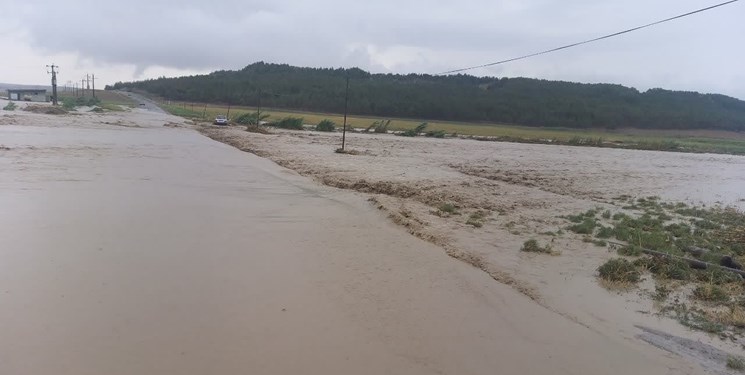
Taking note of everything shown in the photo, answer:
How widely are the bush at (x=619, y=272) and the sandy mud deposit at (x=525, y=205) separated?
0.19 metres

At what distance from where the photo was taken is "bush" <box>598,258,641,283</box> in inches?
304

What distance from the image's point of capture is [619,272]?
781 centimetres

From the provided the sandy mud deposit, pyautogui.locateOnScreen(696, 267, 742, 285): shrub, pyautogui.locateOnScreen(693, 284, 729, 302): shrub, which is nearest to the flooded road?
the sandy mud deposit

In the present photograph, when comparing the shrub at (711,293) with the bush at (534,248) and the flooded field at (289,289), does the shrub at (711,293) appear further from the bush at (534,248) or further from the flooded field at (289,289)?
the bush at (534,248)

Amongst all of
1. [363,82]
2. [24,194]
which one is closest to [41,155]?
[24,194]

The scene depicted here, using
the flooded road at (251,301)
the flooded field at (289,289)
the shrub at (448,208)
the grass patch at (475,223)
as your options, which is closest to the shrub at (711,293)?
the flooded field at (289,289)

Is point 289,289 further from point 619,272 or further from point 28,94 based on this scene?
point 28,94

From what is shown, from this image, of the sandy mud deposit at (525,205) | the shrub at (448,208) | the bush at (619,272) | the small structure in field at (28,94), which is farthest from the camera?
the small structure in field at (28,94)

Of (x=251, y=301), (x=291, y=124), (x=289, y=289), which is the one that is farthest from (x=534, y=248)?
(x=291, y=124)

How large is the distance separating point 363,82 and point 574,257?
376 ft

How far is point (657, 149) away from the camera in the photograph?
54.4 meters

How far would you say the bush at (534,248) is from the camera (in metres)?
9.05

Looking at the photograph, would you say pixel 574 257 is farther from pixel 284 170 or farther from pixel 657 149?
pixel 657 149

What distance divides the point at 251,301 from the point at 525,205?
9543 millimetres
